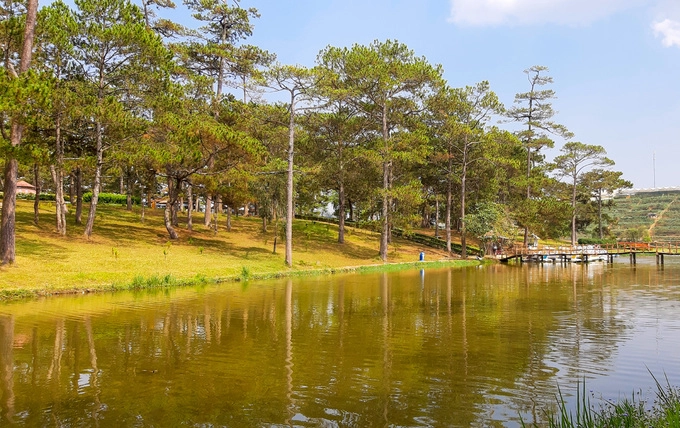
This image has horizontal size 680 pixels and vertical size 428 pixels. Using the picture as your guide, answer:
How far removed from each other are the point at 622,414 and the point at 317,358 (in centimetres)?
601

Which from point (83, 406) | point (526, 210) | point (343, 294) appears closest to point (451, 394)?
point (83, 406)

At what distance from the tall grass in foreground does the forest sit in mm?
21541

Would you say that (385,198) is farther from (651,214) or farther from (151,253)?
(651,214)

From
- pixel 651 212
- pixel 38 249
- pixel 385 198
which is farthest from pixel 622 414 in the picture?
pixel 651 212

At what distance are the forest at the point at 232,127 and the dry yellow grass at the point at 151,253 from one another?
64.7 inches

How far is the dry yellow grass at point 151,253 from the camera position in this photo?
22.7 metres

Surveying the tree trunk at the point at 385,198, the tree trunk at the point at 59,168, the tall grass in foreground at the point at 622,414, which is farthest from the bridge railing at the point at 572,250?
the tall grass in foreground at the point at 622,414

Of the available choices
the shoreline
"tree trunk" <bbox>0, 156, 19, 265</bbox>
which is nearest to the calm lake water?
the shoreline

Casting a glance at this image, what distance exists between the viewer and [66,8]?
2892 centimetres

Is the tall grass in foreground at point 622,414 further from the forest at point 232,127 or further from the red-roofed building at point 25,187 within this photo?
the red-roofed building at point 25,187

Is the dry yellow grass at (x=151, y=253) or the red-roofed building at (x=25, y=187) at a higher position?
the red-roofed building at (x=25, y=187)

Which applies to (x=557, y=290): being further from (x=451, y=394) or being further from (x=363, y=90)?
(x=363, y=90)

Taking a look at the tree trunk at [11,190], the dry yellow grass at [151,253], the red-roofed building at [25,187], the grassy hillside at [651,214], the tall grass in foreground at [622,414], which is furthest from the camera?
the grassy hillside at [651,214]

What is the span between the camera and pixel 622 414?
6184 millimetres
